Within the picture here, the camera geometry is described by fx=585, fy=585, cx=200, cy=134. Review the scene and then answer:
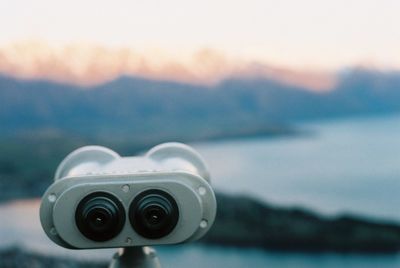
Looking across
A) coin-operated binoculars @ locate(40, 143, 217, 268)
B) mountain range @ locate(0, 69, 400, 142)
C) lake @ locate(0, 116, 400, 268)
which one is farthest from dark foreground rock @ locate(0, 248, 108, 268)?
coin-operated binoculars @ locate(40, 143, 217, 268)

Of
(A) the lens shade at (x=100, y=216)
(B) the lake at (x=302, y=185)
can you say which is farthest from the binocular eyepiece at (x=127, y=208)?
(B) the lake at (x=302, y=185)

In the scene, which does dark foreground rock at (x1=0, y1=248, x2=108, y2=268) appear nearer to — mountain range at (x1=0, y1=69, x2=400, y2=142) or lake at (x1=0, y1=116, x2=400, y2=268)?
lake at (x1=0, y1=116, x2=400, y2=268)

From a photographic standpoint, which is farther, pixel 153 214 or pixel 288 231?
pixel 288 231

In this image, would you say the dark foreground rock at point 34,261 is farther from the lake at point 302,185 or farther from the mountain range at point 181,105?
the mountain range at point 181,105

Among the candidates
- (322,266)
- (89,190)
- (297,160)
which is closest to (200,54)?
(297,160)

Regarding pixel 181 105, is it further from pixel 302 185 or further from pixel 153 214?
pixel 153 214

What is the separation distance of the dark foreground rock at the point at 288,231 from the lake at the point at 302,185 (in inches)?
1.3

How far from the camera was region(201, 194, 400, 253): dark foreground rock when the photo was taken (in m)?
2.31

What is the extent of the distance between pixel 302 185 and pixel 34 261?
109 centimetres

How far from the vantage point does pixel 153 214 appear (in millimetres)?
662

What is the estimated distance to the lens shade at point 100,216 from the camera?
0.66 meters

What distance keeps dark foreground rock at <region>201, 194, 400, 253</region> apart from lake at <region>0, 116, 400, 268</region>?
0.03 m

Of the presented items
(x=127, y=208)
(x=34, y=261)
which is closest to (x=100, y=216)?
(x=127, y=208)

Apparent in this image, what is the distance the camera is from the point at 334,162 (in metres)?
2.34
